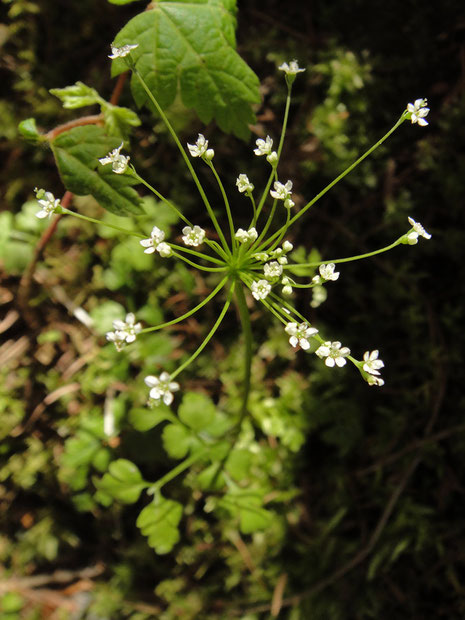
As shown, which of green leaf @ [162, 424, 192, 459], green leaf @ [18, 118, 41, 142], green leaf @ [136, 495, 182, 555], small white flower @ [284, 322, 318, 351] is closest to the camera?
small white flower @ [284, 322, 318, 351]

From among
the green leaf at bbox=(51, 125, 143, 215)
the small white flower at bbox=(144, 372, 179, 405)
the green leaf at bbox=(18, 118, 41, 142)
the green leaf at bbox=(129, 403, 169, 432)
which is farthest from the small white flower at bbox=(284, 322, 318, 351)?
the green leaf at bbox=(18, 118, 41, 142)

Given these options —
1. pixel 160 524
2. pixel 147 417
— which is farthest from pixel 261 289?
pixel 160 524

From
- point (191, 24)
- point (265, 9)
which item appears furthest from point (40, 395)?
point (265, 9)

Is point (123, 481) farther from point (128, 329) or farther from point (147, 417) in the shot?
point (128, 329)

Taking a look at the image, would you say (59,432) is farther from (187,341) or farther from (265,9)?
(265,9)

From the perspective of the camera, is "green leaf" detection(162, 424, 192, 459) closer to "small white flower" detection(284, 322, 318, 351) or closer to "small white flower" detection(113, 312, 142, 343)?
"small white flower" detection(113, 312, 142, 343)

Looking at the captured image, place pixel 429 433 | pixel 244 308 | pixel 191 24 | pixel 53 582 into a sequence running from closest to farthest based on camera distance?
pixel 244 308
pixel 191 24
pixel 429 433
pixel 53 582
